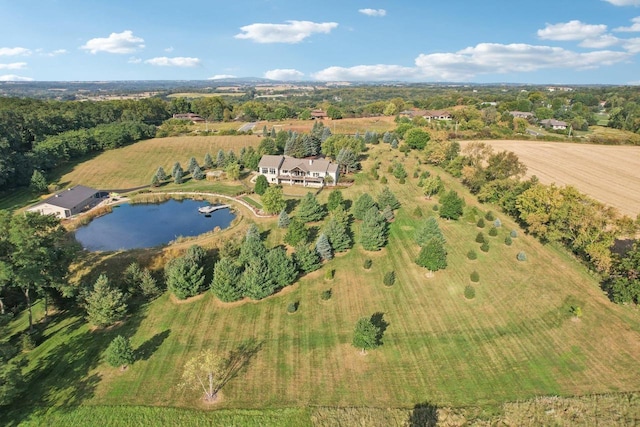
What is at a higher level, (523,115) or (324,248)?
(523,115)

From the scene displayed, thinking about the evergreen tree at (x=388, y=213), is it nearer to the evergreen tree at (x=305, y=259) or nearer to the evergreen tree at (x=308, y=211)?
the evergreen tree at (x=308, y=211)

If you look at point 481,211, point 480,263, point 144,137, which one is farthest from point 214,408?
point 144,137

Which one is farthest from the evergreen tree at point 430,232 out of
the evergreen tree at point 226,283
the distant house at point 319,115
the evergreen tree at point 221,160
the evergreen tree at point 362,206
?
the distant house at point 319,115

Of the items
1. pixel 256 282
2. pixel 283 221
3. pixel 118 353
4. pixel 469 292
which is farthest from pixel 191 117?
pixel 469 292

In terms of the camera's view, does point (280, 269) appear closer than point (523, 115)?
Yes

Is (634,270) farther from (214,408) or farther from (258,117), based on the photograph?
(258,117)

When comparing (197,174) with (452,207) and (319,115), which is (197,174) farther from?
(319,115)
